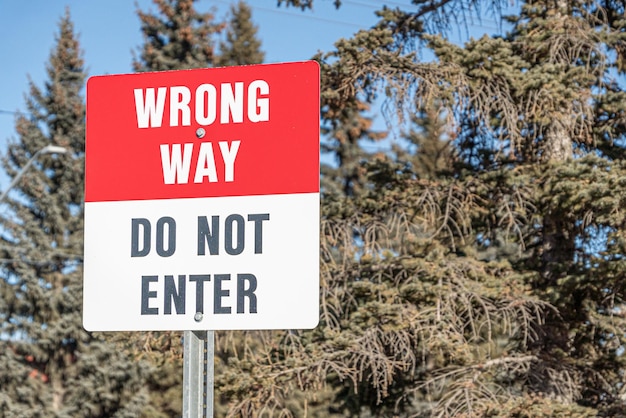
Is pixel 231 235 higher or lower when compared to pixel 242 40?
lower

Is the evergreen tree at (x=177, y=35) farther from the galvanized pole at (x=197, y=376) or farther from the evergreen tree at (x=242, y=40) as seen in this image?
the galvanized pole at (x=197, y=376)

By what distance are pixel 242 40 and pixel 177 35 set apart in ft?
28.9

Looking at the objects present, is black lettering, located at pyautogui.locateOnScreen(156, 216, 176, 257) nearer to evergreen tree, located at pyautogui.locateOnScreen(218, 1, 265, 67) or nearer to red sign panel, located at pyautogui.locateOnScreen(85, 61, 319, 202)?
red sign panel, located at pyautogui.locateOnScreen(85, 61, 319, 202)

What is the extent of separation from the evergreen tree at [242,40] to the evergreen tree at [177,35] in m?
6.81

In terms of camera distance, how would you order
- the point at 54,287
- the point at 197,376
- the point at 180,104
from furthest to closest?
1. the point at 54,287
2. the point at 180,104
3. the point at 197,376

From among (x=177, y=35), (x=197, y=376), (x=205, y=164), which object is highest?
(x=177, y=35)

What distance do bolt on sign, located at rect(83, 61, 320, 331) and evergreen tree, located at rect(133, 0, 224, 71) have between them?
25.4m

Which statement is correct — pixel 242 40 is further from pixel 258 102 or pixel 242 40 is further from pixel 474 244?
pixel 258 102

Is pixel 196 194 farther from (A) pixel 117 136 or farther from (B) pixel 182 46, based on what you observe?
(B) pixel 182 46

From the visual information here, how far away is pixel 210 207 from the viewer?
2240 mm

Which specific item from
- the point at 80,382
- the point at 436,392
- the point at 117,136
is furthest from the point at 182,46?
the point at 117,136

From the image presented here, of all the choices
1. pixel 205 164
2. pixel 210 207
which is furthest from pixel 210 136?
pixel 210 207

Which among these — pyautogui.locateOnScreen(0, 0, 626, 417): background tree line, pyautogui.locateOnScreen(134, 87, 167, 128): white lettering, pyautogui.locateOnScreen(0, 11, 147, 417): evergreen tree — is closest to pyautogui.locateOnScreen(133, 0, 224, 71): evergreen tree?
pyautogui.locateOnScreen(0, 11, 147, 417): evergreen tree

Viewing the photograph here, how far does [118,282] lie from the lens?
226cm
